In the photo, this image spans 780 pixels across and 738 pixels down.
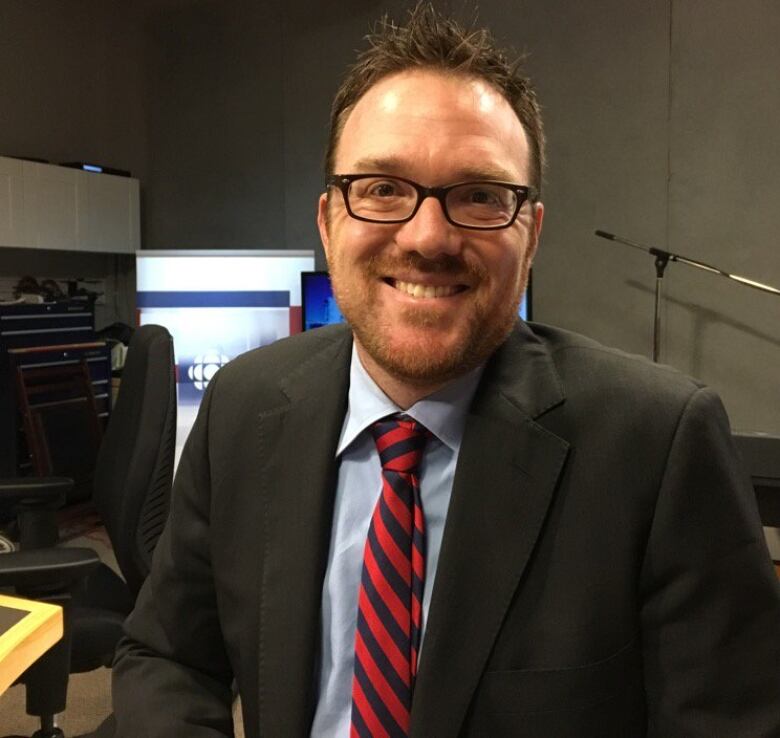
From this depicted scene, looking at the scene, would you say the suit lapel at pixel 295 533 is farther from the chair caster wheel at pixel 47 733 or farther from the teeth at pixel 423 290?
the chair caster wheel at pixel 47 733

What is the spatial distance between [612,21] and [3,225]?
12.3 ft

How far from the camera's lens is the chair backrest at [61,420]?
4.54 meters

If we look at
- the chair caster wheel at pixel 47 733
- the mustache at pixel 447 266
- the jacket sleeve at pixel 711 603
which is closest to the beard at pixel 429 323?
the mustache at pixel 447 266

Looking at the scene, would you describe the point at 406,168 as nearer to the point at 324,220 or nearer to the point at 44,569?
the point at 324,220

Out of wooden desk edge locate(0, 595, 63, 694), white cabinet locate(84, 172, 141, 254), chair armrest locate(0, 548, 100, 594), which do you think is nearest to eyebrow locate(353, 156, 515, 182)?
wooden desk edge locate(0, 595, 63, 694)

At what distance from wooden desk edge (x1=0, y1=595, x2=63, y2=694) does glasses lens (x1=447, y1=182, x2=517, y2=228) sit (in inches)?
33.0

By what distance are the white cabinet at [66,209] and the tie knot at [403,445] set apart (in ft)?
14.4

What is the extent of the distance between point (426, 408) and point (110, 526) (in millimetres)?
1262

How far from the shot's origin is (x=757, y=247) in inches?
173

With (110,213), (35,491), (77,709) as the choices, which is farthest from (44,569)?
(110,213)

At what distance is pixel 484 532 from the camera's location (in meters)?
0.89

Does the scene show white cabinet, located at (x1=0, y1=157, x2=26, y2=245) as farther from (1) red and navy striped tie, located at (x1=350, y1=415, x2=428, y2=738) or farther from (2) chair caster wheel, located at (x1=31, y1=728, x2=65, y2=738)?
(1) red and navy striped tie, located at (x1=350, y1=415, x2=428, y2=738)

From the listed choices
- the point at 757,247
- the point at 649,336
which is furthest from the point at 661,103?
the point at 649,336

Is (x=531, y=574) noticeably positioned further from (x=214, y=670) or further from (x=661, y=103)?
(x=661, y=103)
